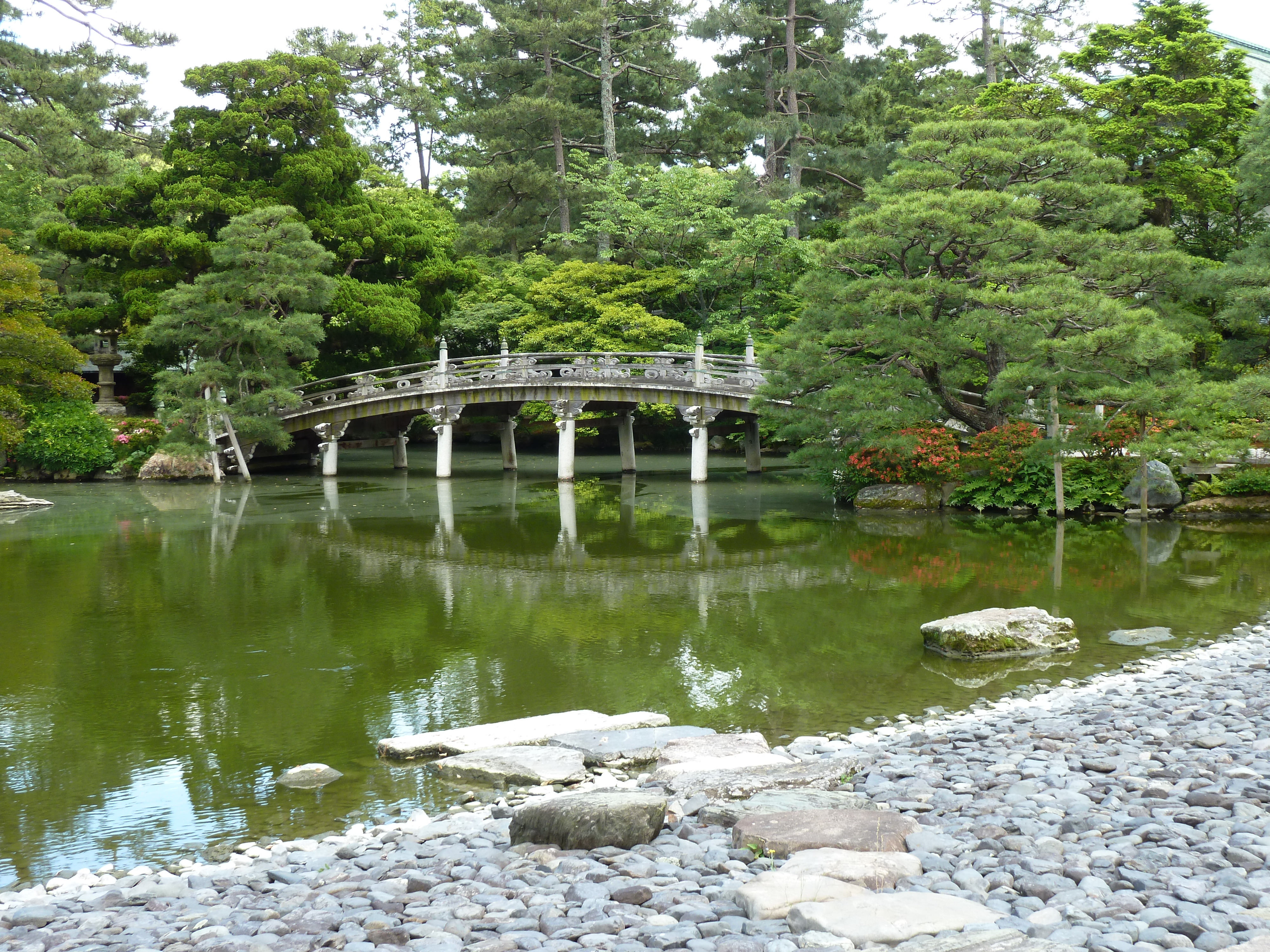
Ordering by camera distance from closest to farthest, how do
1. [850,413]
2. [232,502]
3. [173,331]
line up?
1. [850,413]
2. [232,502]
3. [173,331]

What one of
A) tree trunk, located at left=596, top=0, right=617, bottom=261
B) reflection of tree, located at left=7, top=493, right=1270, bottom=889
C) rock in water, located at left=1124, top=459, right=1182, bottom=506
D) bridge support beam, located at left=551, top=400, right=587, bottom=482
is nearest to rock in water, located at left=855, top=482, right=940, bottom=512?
reflection of tree, located at left=7, top=493, right=1270, bottom=889

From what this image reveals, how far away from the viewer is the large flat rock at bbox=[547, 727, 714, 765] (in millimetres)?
6762

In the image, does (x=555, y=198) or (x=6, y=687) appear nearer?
(x=6, y=687)

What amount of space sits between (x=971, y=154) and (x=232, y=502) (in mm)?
16143

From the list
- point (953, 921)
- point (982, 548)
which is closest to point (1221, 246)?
point (982, 548)

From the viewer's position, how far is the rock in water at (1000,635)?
951cm

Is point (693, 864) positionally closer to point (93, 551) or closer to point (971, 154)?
point (93, 551)

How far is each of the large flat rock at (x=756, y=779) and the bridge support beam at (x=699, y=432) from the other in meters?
18.5

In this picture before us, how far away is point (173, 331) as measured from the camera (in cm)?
2578

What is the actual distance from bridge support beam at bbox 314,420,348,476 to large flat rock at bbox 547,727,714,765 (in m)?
22.1

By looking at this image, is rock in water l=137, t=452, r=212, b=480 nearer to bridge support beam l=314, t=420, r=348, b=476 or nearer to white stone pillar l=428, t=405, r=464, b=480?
bridge support beam l=314, t=420, r=348, b=476

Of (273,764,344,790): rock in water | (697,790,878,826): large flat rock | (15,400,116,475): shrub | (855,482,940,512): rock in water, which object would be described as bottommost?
(273,764,344,790): rock in water

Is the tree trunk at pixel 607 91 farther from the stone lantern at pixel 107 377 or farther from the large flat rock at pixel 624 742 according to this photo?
the large flat rock at pixel 624 742

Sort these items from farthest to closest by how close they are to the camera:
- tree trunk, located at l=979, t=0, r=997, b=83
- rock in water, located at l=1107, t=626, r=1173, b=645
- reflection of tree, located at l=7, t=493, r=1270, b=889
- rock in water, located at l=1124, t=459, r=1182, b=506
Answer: tree trunk, located at l=979, t=0, r=997, b=83, rock in water, located at l=1124, t=459, r=1182, b=506, rock in water, located at l=1107, t=626, r=1173, b=645, reflection of tree, located at l=7, t=493, r=1270, b=889
